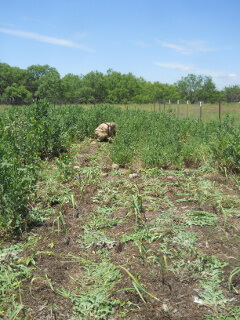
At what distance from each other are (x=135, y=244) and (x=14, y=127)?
3691mm

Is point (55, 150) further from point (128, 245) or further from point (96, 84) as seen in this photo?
point (96, 84)

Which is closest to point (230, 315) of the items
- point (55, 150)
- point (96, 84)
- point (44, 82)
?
point (55, 150)

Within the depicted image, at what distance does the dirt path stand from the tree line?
176 feet

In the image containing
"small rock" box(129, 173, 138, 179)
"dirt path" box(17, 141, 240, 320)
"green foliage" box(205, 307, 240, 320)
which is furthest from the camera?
"small rock" box(129, 173, 138, 179)

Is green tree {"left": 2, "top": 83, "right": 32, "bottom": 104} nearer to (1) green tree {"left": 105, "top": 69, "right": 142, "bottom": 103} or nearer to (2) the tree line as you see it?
(2) the tree line

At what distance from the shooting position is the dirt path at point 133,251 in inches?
98.7

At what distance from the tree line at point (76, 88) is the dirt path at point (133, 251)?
53.7 metres

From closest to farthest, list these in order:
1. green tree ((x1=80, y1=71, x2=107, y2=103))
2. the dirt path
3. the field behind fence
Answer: the dirt path → the field behind fence → green tree ((x1=80, y1=71, x2=107, y2=103))

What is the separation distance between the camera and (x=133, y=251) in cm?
324

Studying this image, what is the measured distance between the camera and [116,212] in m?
4.16

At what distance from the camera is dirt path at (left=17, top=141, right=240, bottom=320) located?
2506mm

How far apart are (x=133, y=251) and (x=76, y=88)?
214ft

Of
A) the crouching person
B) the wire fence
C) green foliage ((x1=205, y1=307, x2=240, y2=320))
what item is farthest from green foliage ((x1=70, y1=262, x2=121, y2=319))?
the wire fence

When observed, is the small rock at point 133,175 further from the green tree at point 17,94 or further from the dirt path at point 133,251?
the green tree at point 17,94
